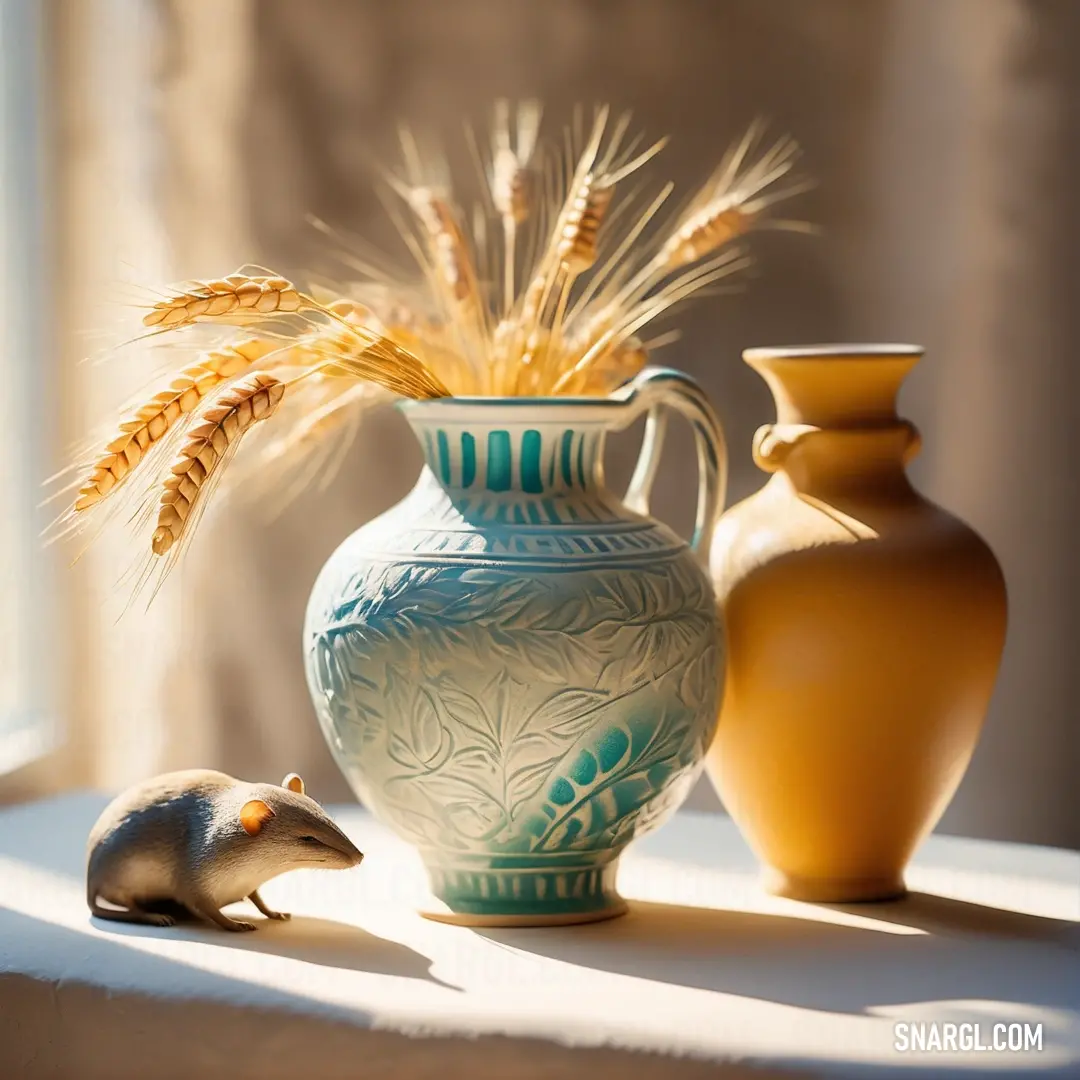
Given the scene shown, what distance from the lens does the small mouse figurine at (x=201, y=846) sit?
1.06 meters

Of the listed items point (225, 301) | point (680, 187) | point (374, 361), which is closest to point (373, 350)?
point (374, 361)

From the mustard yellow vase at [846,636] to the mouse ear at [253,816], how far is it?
0.35 meters

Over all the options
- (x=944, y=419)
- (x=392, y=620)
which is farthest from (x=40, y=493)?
(x=944, y=419)

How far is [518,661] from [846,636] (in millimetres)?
247

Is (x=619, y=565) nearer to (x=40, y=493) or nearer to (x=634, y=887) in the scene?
(x=634, y=887)

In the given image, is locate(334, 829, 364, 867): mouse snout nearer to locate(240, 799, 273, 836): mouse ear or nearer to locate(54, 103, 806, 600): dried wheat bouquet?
locate(240, 799, 273, 836): mouse ear

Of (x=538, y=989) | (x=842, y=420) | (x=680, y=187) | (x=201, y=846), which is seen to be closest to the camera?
(x=538, y=989)

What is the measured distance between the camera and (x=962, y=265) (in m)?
1.72

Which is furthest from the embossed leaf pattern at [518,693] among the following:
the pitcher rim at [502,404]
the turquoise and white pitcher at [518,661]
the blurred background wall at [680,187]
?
the blurred background wall at [680,187]

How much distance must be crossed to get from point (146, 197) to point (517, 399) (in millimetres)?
908

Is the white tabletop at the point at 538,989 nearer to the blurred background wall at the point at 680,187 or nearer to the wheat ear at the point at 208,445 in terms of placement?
the wheat ear at the point at 208,445

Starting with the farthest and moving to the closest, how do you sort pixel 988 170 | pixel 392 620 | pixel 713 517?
1. pixel 988 170
2. pixel 713 517
3. pixel 392 620

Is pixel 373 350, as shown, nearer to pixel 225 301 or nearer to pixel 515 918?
pixel 225 301

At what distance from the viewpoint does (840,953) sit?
106cm
